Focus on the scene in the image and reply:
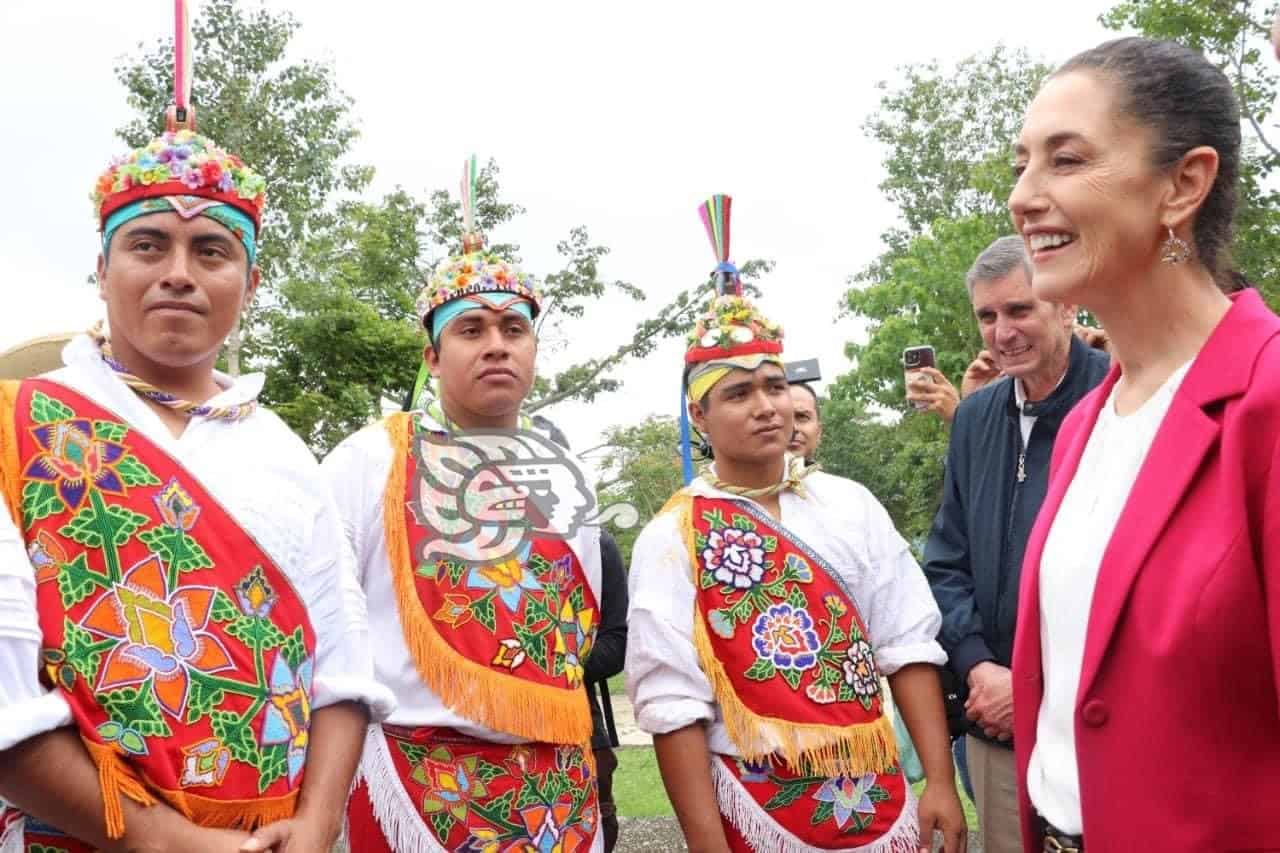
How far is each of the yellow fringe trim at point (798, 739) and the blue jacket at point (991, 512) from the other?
363 mm

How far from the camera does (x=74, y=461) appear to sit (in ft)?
6.60

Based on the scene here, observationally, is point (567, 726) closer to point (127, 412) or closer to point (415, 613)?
point (415, 613)

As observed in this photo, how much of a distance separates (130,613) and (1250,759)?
173cm

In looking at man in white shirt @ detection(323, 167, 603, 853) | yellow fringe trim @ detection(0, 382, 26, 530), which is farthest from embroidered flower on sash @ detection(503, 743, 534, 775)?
yellow fringe trim @ detection(0, 382, 26, 530)

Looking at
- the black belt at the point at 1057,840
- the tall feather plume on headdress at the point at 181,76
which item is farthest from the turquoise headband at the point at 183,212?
the black belt at the point at 1057,840

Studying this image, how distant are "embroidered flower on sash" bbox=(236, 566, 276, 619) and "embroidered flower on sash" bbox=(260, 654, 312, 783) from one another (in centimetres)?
9

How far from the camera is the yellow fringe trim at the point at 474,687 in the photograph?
9.65 ft

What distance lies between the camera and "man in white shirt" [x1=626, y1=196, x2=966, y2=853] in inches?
119

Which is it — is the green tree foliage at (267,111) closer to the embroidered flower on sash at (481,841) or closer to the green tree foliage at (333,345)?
the green tree foliage at (333,345)

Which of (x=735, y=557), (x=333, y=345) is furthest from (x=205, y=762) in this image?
(x=333, y=345)

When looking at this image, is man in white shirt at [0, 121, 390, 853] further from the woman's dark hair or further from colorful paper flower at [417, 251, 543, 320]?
the woman's dark hair

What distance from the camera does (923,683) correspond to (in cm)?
325

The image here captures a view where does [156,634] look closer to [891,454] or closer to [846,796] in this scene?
[846,796]

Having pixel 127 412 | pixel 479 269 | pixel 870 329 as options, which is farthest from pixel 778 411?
pixel 870 329
